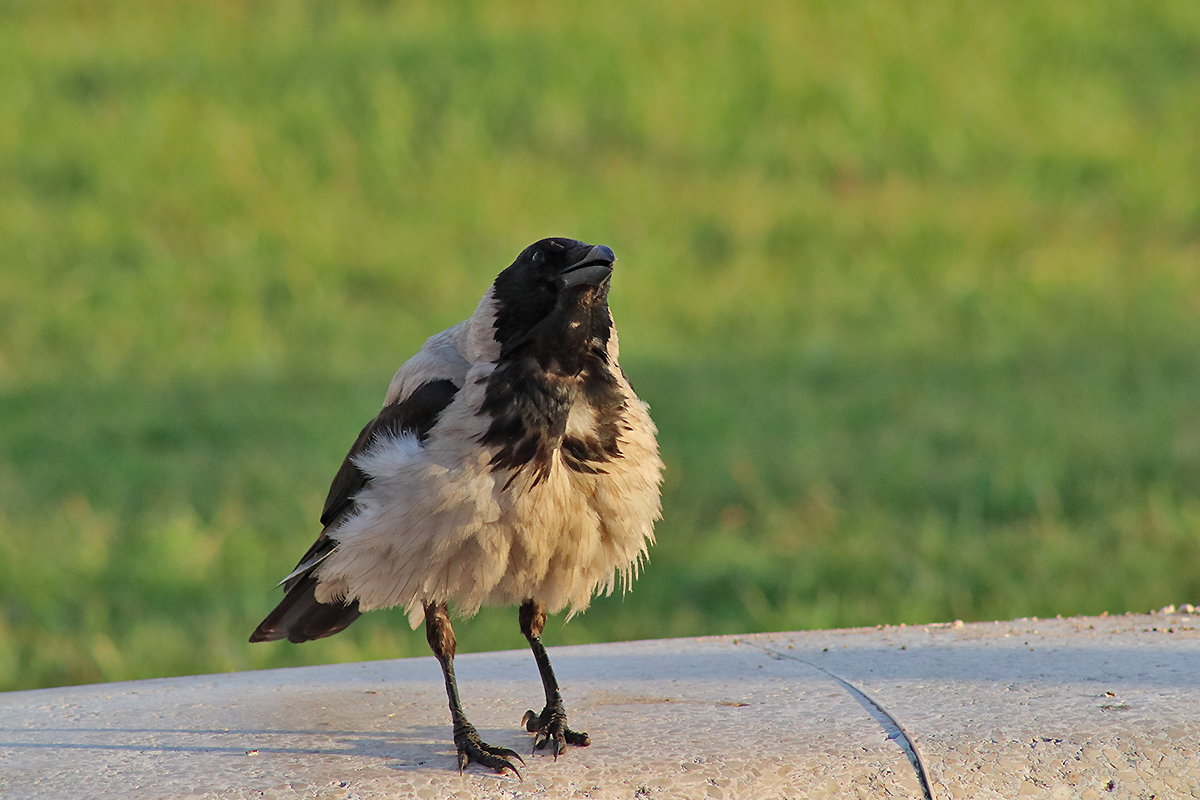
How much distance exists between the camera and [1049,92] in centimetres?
1522

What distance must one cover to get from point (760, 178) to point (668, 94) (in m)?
1.57

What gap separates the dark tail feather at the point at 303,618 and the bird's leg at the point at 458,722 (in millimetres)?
611

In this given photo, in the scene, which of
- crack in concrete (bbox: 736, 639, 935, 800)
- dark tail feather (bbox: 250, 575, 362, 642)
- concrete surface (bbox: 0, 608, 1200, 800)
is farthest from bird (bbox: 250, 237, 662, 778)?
crack in concrete (bbox: 736, 639, 935, 800)

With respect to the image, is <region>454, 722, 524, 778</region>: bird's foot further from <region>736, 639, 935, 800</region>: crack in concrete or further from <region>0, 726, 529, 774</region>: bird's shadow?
<region>736, 639, 935, 800</region>: crack in concrete

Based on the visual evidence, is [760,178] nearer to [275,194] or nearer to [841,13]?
[841,13]

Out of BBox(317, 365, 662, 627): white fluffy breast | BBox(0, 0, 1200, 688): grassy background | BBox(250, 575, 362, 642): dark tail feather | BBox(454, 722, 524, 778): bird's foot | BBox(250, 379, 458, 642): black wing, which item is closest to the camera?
BBox(454, 722, 524, 778): bird's foot

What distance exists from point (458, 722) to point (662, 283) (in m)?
8.59

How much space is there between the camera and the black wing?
3.95 meters

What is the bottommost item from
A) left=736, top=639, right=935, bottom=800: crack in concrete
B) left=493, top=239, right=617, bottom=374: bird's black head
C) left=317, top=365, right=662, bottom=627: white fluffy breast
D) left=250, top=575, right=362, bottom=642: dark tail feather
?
left=736, top=639, right=935, bottom=800: crack in concrete

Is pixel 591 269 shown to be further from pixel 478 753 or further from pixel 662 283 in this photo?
pixel 662 283

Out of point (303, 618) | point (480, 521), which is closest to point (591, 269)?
point (480, 521)

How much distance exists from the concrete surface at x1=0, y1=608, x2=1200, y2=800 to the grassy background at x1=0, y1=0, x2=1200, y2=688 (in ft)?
5.90

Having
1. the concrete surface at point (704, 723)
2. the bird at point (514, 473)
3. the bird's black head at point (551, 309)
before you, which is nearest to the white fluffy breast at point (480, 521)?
the bird at point (514, 473)

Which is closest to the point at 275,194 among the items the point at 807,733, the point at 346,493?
the point at 346,493
